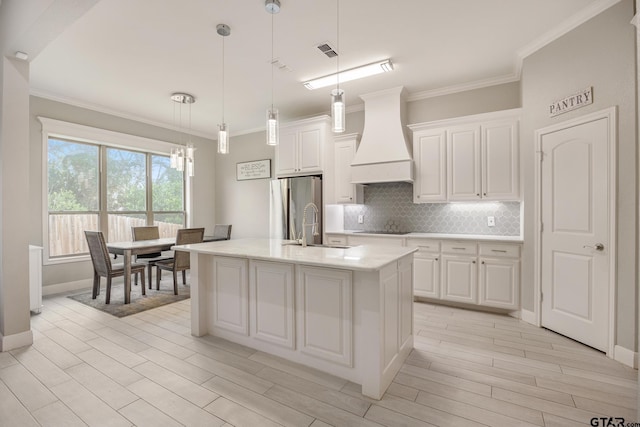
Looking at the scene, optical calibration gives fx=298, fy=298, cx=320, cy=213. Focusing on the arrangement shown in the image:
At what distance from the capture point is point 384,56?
3.36 m

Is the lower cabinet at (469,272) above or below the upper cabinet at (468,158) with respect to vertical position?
below

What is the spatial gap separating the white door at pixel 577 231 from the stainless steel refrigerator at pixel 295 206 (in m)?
2.82

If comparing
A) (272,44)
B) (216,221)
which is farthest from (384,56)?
(216,221)

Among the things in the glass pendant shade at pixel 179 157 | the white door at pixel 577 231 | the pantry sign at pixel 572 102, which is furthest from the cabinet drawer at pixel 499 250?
the glass pendant shade at pixel 179 157

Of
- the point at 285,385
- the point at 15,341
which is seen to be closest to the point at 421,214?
the point at 285,385

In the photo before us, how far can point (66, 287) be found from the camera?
4.54m

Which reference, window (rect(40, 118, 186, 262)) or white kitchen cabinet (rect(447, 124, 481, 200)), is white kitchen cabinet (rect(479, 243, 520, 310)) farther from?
window (rect(40, 118, 186, 262))

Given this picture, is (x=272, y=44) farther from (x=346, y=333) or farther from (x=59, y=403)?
(x=59, y=403)

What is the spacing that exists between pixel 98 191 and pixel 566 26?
21.3 feet

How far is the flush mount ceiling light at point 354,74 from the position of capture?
352 centimetres

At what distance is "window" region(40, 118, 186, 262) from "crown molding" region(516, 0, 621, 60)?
590 cm

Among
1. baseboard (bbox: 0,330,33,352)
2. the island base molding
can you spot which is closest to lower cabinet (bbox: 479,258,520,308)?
the island base molding

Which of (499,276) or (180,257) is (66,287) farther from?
(499,276)

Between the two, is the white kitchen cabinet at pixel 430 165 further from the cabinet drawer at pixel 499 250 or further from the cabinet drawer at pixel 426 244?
the cabinet drawer at pixel 499 250
